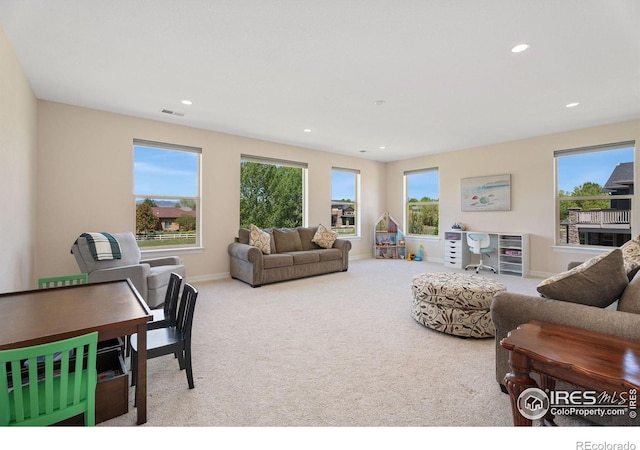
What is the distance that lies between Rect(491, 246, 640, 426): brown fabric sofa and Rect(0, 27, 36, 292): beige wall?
12.6 feet

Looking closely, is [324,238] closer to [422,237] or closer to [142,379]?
[422,237]

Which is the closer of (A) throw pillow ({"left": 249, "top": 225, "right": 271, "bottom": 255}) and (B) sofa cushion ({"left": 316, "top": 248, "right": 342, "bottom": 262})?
(A) throw pillow ({"left": 249, "top": 225, "right": 271, "bottom": 255})

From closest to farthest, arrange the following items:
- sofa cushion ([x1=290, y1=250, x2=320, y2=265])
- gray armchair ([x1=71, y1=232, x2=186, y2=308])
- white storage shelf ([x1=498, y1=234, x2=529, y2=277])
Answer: gray armchair ([x1=71, y1=232, x2=186, y2=308])
sofa cushion ([x1=290, y1=250, x2=320, y2=265])
white storage shelf ([x1=498, y1=234, x2=529, y2=277])

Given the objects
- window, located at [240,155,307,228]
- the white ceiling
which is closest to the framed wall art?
the white ceiling

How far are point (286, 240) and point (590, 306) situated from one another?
14.7ft

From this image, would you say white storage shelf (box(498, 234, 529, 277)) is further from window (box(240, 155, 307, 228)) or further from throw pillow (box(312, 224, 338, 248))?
window (box(240, 155, 307, 228))

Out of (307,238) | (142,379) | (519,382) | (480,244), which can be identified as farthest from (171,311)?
(480,244)

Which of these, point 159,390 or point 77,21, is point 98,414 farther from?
point 77,21

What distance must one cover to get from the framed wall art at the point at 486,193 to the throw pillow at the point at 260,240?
4320mm

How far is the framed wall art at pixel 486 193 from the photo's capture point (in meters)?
5.75

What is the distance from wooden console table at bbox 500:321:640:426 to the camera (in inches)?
41.5

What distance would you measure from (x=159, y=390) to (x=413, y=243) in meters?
6.53

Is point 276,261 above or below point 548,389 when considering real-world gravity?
above

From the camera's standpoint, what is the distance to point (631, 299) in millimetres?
1530
